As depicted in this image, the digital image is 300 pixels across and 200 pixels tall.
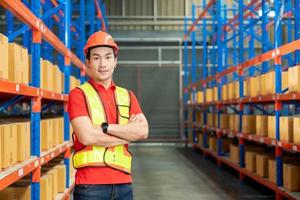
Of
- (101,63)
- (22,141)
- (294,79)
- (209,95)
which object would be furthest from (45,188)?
(209,95)

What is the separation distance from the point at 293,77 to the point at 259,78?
176cm

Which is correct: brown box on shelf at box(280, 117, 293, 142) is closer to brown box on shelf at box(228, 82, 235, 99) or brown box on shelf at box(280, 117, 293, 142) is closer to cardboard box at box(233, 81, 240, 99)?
cardboard box at box(233, 81, 240, 99)

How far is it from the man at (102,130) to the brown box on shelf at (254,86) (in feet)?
17.0

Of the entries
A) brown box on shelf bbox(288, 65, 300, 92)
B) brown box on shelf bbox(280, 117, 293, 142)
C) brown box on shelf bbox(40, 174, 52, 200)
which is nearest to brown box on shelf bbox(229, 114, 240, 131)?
brown box on shelf bbox(280, 117, 293, 142)

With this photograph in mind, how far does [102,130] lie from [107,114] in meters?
0.14

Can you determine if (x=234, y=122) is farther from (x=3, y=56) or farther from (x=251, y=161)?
(x=3, y=56)

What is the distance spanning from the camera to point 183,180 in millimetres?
9484

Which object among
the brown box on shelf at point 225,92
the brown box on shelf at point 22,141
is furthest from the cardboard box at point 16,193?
the brown box on shelf at point 225,92

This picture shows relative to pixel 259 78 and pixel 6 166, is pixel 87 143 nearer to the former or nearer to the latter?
pixel 6 166

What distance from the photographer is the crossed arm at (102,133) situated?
2.79 metres

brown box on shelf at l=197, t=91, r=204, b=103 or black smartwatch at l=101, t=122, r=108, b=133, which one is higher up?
brown box on shelf at l=197, t=91, r=204, b=103

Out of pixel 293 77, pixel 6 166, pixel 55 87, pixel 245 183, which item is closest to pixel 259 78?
pixel 293 77

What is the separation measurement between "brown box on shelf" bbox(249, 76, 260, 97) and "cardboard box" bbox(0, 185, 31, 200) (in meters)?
4.45

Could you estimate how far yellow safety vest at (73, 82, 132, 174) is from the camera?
111 inches
